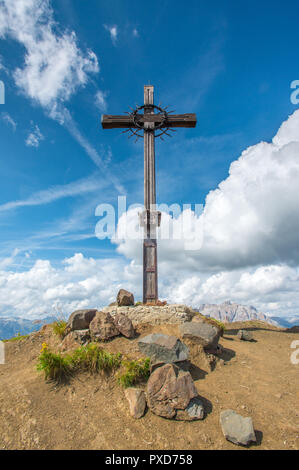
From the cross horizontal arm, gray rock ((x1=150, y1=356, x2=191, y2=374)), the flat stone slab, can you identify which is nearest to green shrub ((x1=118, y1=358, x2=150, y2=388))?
gray rock ((x1=150, y1=356, x2=191, y2=374))

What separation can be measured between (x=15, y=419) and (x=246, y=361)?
21.0ft

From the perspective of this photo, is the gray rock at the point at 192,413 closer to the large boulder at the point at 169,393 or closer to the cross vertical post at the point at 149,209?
the large boulder at the point at 169,393

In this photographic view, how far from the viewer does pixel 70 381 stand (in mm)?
6055

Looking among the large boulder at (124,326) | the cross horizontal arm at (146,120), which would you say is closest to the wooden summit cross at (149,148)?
the cross horizontal arm at (146,120)

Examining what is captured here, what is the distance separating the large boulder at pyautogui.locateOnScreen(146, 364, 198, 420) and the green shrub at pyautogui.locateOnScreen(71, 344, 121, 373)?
4.29ft

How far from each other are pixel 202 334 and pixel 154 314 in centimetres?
198

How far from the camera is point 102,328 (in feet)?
25.8

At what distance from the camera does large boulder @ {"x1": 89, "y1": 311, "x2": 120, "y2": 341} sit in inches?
305

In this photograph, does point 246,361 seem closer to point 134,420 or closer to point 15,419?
point 134,420

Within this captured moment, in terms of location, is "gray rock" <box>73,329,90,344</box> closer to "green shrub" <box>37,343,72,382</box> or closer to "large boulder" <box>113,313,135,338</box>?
"large boulder" <box>113,313,135,338</box>

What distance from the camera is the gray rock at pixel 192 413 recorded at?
4.96 metres

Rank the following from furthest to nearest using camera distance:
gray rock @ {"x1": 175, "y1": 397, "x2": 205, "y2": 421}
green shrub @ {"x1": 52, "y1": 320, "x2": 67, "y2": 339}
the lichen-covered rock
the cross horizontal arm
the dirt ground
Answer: the cross horizontal arm < green shrub @ {"x1": 52, "y1": 320, "x2": 67, "y2": 339} < the lichen-covered rock < gray rock @ {"x1": 175, "y1": 397, "x2": 205, "y2": 421} < the dirt ground

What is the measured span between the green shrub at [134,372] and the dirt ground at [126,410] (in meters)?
0.22

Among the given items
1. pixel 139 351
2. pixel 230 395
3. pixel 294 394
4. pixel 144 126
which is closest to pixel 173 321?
pixel 139 351
